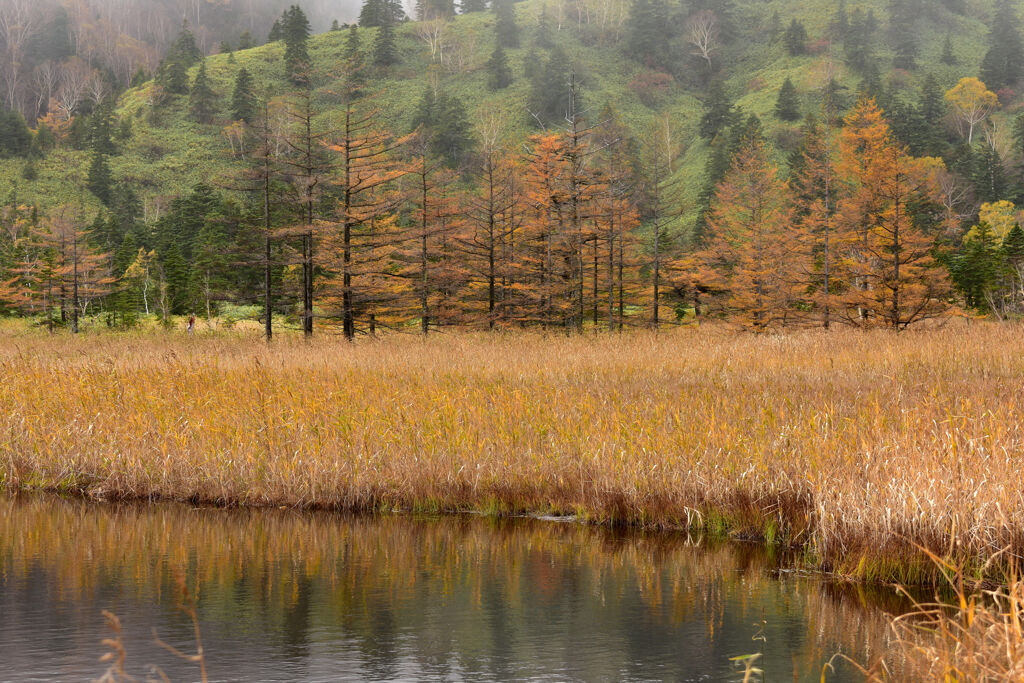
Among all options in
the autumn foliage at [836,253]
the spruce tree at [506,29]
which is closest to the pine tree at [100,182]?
→ the spruce tree at [506,29]

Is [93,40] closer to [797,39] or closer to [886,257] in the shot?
[797,39]

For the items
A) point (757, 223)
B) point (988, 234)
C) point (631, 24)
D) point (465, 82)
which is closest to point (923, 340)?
point (757, 223)

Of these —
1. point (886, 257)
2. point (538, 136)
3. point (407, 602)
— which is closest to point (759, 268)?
point (886, 257)

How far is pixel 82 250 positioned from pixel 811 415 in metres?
44.3

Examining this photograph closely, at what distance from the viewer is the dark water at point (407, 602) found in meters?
5.22

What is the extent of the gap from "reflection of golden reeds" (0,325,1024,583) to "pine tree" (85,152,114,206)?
6779 cm

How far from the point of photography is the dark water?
522 centimetres

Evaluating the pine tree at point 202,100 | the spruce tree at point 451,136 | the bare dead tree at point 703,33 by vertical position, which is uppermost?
the bare dead tree at point 703,33

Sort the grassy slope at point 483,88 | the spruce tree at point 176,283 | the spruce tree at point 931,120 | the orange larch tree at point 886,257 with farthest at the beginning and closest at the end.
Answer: the grassy slope at point 483,88 → the spruce tree at point 931,120 → the spruce tree at point 176,283 → the orange larch tree at point 886,257

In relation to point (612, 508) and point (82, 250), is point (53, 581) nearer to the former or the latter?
point (612, 508)

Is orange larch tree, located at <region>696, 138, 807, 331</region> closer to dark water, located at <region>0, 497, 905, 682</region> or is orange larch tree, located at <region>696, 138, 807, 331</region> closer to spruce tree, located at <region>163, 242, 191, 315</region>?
spruce tree, located at <region>163, 242, 191, 315</region>

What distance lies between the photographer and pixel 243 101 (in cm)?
8325

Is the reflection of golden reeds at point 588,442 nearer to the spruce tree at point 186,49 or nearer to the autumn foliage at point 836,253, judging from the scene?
the autumn foliage at point 836,253

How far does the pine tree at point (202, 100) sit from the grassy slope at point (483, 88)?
1.20 meters
